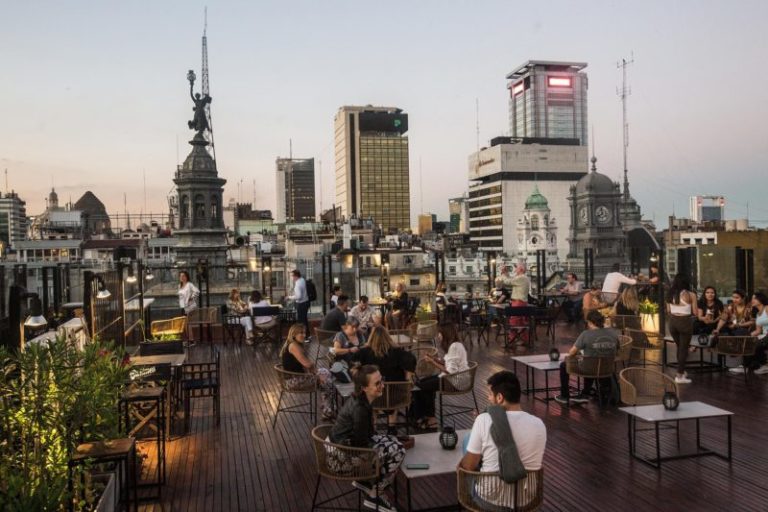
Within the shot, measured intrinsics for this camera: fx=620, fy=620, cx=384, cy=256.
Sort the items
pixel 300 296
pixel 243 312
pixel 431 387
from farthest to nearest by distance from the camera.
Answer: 1. pixel 243 312
2. pixel 300 296
3. pixel 431 387

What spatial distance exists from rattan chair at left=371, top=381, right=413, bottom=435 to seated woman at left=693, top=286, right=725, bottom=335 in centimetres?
696

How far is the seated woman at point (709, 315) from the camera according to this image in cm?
1137

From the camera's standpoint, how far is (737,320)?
443 inches

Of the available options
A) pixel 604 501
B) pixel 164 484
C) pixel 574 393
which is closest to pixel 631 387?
pixel 604 501

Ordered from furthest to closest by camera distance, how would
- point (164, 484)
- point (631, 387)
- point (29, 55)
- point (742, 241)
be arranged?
point (742, 241) < point (29, 55) < point (631, 387) < point (164, 484)

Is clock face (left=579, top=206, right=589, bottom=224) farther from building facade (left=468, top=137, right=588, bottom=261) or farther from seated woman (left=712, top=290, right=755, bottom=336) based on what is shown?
seated woman (left=712, top=290, right=755, bottom=336)

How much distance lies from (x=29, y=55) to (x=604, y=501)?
24692 millimetres

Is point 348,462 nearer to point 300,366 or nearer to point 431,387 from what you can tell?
point 431,387

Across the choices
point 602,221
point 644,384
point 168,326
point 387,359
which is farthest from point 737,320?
point 602,221

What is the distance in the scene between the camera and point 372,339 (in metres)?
7.26

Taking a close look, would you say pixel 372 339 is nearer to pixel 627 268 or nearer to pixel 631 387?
pixel 631 387

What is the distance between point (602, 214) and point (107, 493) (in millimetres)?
104719

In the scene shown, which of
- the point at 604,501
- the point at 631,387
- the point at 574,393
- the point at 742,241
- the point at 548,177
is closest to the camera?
the point at 604,501

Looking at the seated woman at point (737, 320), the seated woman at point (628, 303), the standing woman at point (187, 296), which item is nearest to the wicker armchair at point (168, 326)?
the standing woman at point (187, 296)
